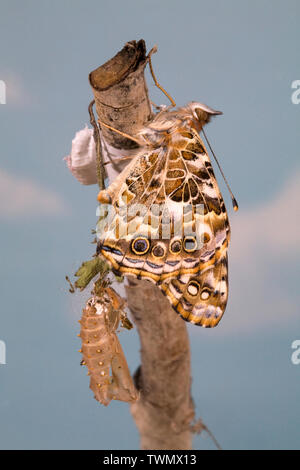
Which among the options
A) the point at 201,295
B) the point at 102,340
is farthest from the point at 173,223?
the point at 102,340

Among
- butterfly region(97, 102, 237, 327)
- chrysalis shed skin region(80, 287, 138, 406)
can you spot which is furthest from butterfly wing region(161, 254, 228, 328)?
chrysalis shed skin region(80, 287, 138, 406)

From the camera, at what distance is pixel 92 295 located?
111 cm

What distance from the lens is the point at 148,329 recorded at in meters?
1.35

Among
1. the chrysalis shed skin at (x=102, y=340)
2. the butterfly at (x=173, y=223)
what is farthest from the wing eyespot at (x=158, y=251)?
the chrysalis shed skin at (x=102, y=340)

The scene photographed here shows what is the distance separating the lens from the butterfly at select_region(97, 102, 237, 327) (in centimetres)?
92

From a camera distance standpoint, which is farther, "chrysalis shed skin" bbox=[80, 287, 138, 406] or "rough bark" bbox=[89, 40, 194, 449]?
"chrysalis shed skin" bbox=[80, 287, 138, 406]

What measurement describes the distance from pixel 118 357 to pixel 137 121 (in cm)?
64

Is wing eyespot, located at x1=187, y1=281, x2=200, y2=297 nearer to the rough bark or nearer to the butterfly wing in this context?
the butterfly wing

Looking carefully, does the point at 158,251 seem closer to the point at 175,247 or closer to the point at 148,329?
the point at 175,247

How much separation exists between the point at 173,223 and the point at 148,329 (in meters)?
0.54

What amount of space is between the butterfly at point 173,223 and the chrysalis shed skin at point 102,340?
0.19 meters

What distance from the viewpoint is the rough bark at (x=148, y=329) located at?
0.88 meters

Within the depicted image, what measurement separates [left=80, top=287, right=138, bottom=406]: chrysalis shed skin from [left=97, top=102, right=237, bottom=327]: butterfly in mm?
193
